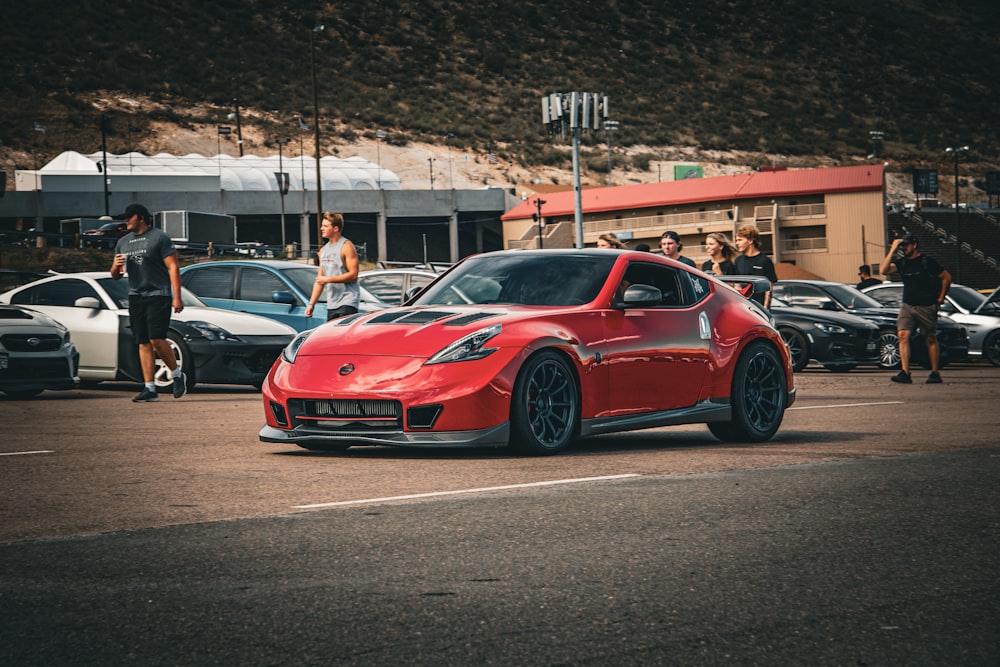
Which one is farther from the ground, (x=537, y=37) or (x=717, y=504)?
(x=537, y=37)

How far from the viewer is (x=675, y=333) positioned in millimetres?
9797

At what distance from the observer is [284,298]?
55.1ft

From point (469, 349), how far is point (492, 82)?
146206mm

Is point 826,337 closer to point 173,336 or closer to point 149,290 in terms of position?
point 173,336

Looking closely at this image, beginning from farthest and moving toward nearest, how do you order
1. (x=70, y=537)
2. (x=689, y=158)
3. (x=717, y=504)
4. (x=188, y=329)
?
(x=689, y=158) < (x=188, y=329) < (x=717, y=504) < (x=70, y=537)

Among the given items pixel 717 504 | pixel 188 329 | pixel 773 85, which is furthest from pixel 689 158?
pixel 717 504

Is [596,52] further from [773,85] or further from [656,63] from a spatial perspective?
[773,85]

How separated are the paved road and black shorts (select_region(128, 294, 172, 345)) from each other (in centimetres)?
469

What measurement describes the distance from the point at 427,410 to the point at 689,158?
130847mm

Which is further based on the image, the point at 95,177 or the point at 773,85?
the point at 773,85

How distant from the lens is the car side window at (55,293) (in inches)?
653

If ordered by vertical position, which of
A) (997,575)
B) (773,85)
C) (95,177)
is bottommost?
(997,575)

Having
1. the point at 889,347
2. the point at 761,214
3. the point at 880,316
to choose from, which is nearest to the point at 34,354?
the point at 889,347

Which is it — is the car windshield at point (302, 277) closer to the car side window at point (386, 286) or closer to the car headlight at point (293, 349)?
the car side window at point (386, 286)
